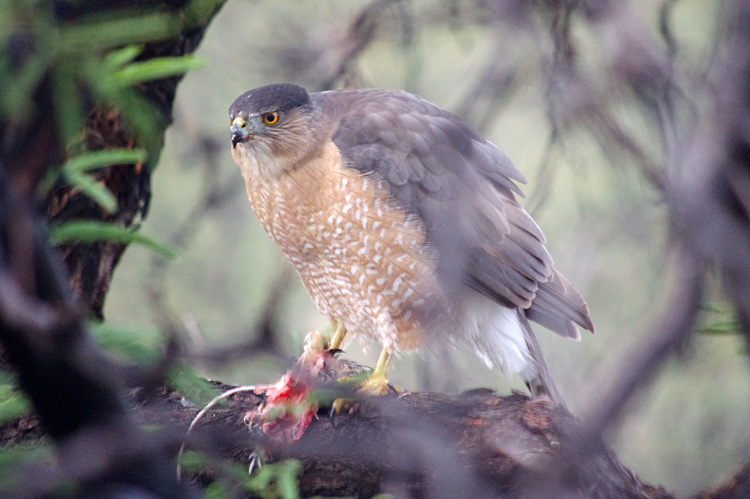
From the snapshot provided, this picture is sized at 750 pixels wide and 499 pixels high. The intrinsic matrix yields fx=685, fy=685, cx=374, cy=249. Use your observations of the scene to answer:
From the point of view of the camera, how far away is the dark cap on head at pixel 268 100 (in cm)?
392

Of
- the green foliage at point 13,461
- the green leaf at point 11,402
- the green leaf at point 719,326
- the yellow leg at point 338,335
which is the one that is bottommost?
the yellow leg at point 338,335

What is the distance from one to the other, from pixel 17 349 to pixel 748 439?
3.99 metres

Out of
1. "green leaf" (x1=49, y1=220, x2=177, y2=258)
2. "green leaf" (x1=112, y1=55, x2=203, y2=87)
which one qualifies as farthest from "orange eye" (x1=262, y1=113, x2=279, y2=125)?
"green leaf" (x1=112, y1=55, x2=203, y2=87)

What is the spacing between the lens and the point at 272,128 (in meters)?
3.97

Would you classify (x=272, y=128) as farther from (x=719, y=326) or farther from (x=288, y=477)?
(x=719, y=326)

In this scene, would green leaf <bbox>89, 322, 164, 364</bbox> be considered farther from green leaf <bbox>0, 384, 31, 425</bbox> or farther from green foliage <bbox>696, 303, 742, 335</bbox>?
green foliage <bbox>696, 303, 742, 335</bbox>

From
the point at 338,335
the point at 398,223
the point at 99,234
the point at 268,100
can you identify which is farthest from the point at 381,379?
the point at 99,234

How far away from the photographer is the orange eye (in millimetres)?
3984

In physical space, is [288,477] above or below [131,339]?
below

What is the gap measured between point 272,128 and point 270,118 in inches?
2.8

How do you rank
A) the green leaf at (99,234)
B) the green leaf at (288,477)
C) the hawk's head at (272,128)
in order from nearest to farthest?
the green leaf at (99,234), the green leaf at (288,477), the hawk's head at (272,128)

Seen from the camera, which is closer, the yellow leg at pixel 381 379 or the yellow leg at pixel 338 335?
the yellow leg at pixel 381 379

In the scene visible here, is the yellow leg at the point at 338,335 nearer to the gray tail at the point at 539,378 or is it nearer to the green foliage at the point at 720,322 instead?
the gray tail at the point at 539,378

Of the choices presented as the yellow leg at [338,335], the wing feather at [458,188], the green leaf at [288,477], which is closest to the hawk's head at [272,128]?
the wing feather at [458,188]
